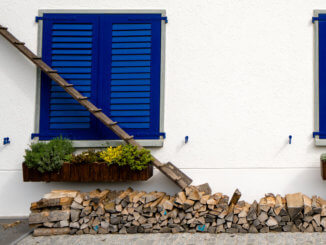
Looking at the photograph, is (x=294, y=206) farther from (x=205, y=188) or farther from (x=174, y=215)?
(x=174, y=215)

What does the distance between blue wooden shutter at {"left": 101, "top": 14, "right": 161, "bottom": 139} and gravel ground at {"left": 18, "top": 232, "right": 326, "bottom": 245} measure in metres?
1.38

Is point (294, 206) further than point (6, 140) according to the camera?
No

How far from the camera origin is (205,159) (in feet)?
17.5

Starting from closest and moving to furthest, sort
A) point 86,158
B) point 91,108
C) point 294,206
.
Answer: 1. point 294,206
2. point 86,158
3. point 91,108

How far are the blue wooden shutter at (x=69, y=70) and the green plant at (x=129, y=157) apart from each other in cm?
57

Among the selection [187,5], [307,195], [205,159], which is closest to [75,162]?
[205,159]

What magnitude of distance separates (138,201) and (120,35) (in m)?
2.24

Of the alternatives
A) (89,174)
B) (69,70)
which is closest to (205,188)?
(89,174)

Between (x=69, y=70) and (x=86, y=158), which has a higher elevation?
(x=69, y=70)

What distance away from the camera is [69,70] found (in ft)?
17.7

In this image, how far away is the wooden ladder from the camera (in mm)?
5008

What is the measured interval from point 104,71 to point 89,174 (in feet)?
4.58

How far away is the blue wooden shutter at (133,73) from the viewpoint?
5355 millimetres

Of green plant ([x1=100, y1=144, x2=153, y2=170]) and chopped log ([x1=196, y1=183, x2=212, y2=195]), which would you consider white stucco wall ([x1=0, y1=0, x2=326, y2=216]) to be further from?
green plant ([x1=100, y1=144, x2=153, y2=170])
